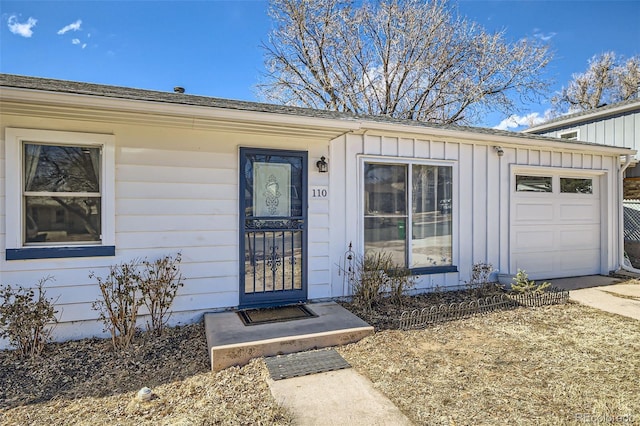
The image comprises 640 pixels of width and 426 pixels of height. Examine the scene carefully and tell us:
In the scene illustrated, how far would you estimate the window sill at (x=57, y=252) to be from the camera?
3.64 meters

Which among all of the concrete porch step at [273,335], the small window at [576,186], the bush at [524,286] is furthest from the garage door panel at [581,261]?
the concrete porch step at [273,335]

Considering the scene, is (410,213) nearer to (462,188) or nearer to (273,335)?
(462,188)

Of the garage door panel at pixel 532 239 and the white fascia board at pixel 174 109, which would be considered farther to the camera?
the garage door panel at pixel 532 239

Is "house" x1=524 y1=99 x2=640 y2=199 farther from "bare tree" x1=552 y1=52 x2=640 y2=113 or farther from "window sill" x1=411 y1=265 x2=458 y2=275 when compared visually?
"bare tree" x1=552 y1=52 x2=640 y2=113

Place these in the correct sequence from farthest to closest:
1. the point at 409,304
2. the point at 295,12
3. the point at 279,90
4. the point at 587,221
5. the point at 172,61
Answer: the point at 279,90 → the point at 295,12 → the point at 172,61 → the point at 587,221 → the point at 409,304

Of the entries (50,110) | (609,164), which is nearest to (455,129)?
(609,164)

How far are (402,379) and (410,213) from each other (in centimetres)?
303

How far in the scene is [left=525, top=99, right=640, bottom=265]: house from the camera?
952 cm

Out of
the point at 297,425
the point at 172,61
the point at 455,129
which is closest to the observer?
the point at 297,425

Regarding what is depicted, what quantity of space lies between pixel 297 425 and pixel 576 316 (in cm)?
417

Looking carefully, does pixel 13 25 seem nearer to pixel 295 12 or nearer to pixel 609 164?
pixel 295 12

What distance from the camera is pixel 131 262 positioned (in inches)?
159

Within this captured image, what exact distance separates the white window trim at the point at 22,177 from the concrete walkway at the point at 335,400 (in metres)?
2.66

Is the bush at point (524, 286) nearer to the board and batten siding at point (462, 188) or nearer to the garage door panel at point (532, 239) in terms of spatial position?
the board and batten siding at point (462, 188)
